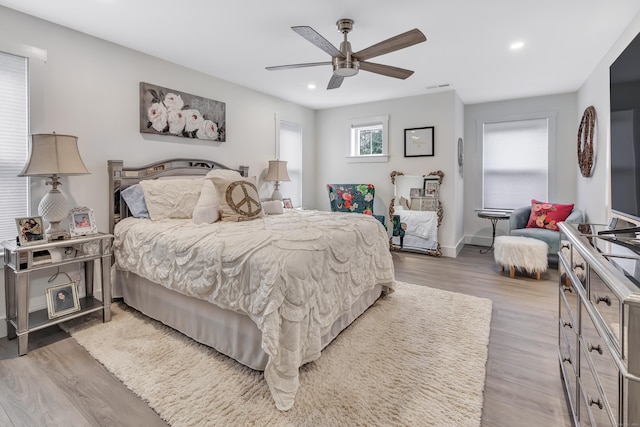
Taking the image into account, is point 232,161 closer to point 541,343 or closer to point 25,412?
point 25,412

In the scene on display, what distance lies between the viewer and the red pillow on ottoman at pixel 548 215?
14.1ft

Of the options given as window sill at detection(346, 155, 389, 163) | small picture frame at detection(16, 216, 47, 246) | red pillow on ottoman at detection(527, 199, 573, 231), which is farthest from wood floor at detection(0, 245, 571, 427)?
window sill at detection(346, 155, 389, 163)

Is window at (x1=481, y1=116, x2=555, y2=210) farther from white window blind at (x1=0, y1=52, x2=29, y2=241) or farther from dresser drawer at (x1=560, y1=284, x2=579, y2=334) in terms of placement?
white window blind at (x1=0, y1=52, x2=29, y2=241)

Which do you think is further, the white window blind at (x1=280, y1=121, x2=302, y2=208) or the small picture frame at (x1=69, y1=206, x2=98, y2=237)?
the white window blind at (x1=280, y1=121, x2=302, y2=208)

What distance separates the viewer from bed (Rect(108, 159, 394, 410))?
Answer: 1.67 m

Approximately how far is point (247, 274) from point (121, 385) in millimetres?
977

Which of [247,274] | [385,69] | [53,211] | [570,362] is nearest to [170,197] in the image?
[53,211]

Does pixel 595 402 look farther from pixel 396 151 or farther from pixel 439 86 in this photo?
pixel 396 151

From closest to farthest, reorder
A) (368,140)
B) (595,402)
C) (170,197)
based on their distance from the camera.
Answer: (595,402), (170,197), (368,140)

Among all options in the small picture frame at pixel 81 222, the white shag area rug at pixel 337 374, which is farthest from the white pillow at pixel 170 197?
the white shag area rug at pixel 337 374

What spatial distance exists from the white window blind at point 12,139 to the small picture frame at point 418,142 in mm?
4702

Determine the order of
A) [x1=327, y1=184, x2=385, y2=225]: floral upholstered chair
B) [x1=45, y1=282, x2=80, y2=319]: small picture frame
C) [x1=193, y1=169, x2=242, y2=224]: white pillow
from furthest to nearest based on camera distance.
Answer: [x1=327, y1=184, x2=385, y2=225]: floral upholstered chair, [x1=193, y1=169, x2=242, y2=224]: white pillow, [x1=45, y1=282, x2=80, y2=319]: small picture frame

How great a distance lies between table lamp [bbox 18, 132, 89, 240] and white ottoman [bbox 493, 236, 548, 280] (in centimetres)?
449

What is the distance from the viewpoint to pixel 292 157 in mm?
5531
